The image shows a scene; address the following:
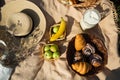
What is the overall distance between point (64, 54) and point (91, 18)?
0.23 meters

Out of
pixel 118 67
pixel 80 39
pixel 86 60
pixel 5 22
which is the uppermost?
pixel 5 22

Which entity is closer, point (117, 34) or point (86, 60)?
point (86, 60)

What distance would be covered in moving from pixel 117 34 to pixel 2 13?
1.99 feet

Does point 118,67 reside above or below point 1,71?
below

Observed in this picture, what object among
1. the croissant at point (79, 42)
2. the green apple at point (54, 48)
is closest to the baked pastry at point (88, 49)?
the croissant at point (79, 42)

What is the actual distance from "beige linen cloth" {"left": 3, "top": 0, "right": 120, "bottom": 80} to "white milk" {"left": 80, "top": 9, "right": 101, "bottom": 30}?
0.08m

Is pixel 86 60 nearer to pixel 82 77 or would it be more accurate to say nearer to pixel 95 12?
pixel 82 77

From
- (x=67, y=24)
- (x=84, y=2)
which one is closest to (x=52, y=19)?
(x=67, y=24)

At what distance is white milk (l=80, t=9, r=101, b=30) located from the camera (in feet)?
4.48

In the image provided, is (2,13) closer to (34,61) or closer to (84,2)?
(34,61)

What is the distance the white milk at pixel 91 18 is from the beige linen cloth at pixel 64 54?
77mm

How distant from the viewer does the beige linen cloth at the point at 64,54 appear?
4.53 feet

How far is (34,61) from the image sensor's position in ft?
4.57

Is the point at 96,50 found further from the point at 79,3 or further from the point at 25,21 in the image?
the point at 25,21
